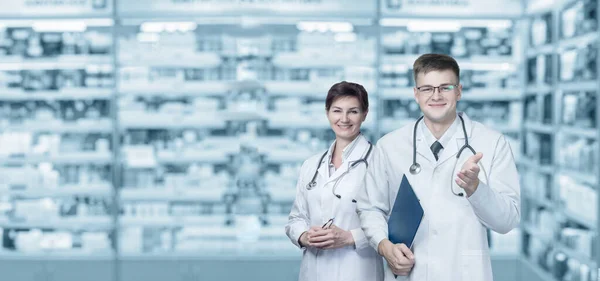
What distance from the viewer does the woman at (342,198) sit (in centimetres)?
236

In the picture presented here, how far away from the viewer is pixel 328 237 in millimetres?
2217

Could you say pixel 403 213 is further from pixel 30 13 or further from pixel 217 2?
pixel 30 13

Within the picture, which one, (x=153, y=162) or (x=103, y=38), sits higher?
(x=103, y=38)

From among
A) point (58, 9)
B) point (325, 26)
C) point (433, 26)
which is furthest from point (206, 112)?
point (433, 26)

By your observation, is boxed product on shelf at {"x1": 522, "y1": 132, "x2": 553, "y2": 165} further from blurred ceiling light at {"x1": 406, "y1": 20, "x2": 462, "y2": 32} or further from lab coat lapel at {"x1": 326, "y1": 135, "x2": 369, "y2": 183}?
lab coat lapel at {"x1": 326, "y1": 135, "x2": 369, "y2": 183}

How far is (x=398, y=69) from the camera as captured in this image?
533 cm

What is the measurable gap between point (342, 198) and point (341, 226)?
0.37 feet

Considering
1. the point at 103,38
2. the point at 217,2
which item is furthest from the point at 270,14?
the point at 103,38

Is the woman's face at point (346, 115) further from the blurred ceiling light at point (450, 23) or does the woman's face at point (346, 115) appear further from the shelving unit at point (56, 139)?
the shelving unit at point (56, 139)

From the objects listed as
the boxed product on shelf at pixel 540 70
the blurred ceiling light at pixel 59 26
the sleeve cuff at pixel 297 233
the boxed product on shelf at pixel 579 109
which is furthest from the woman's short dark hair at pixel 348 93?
the blurred ceiling light at pixel 59 26

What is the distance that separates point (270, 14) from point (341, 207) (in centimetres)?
305

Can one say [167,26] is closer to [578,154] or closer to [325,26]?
[325,26]

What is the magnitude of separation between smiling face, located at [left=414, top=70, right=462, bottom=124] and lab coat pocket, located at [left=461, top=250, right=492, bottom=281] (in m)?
0.43

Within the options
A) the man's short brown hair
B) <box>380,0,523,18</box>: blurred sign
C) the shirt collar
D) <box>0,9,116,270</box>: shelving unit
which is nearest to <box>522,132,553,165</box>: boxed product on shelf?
<box>380,0,523,18</box>: blurred sign
